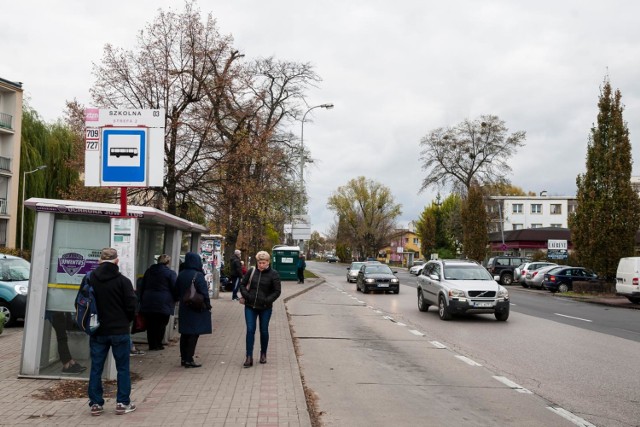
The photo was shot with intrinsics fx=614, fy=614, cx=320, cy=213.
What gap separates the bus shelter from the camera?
781 centimetres

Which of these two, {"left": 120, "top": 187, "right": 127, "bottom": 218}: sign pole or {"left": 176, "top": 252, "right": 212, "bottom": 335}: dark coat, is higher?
{"left": 120, "top": 187, "right": 127, "bottom": 218}: sign pole

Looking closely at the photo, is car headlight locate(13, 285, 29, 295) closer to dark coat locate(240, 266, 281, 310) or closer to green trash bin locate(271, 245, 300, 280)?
dark coat locate(240, 266, 281, 310)

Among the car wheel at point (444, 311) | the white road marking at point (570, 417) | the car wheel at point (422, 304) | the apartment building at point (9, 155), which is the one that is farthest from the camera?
the apartment building at point (9, 155)

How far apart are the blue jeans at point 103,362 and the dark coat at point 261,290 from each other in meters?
2.97

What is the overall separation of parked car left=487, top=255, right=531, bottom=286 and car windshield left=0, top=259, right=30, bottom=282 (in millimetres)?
35255

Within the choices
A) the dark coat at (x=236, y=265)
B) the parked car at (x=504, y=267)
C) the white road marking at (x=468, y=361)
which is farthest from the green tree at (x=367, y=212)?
the white road marking at (x=468, y=361)

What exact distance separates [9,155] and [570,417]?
47.8 metres

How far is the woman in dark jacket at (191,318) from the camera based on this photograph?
8.92 metres

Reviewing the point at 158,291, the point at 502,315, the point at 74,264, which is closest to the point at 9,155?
the point at 502,315

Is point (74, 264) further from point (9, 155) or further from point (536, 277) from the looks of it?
point (9, 155)

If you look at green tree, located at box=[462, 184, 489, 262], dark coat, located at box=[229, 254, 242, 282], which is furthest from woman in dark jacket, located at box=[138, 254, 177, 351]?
green tree, located at box=[462, 184, 489, 262]

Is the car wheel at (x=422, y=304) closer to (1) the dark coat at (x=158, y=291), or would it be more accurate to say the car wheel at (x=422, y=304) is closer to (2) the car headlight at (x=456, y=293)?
(2) the car headlight at (x=456, y=293)

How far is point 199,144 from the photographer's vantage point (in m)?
17.9

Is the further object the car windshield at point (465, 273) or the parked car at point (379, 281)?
the parked car at point (379, 281)
